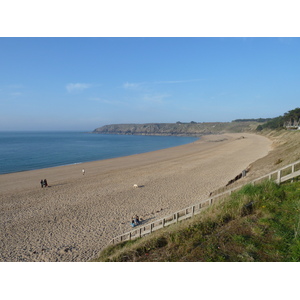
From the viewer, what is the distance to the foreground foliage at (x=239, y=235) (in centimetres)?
400

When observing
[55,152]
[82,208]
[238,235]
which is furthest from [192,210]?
[55,152]

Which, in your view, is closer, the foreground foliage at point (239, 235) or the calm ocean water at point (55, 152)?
the foreground foliage at point (239, 235)

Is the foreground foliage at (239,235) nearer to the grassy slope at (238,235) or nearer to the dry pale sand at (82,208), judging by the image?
the grassy slope at (238,235)

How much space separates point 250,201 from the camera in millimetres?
6164

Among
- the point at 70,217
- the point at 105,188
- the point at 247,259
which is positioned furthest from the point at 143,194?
the point at 247,259

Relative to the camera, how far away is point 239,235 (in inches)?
182


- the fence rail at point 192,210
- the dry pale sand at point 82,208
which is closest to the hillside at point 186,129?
the dry pale sand at point 82,208

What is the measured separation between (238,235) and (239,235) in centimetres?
2

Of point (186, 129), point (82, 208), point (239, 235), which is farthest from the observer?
point (186, 129)

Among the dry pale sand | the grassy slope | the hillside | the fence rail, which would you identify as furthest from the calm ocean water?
the hillside

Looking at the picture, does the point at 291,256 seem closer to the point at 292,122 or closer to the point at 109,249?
the point at 109,249

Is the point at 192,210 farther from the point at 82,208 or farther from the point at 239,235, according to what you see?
the point at 82,208

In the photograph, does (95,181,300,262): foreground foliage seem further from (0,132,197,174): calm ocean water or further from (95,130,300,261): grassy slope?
(0,132,197,174): calm ocean water

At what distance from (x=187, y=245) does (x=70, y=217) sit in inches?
349
